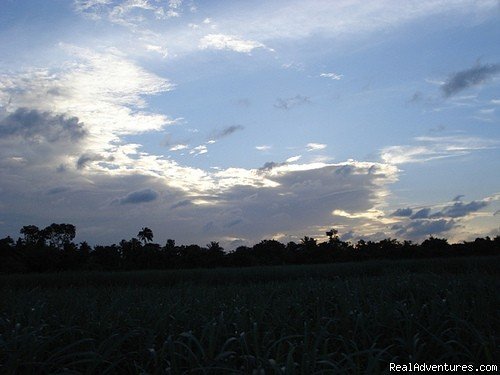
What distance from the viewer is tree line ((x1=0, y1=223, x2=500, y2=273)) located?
33.1 m

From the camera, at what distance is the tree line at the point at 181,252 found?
33.1m

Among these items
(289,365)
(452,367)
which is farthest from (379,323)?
(289,365)

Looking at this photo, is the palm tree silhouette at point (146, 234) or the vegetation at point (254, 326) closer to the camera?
the vegetation at point (254, 326)

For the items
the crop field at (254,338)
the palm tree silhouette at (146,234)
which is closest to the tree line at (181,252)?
the palm tree silhouette at (146,234)

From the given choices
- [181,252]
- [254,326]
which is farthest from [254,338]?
[181,252]

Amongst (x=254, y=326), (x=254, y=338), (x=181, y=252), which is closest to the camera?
(x=254, y=338)

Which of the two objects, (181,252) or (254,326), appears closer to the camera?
(254,326)

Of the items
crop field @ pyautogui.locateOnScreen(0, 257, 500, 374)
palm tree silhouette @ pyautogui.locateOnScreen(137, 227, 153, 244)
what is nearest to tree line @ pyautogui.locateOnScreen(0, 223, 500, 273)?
palm tree silhouette @ pyautogui.locateOnScreen(137, 227, 153, 244)

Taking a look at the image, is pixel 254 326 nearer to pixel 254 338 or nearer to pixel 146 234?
pixel 254 338

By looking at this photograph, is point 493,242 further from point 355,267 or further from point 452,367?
point 452,367

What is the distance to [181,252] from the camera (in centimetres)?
4078

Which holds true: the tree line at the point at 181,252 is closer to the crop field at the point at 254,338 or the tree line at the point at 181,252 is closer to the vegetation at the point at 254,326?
the vegetation at the point at 254,326

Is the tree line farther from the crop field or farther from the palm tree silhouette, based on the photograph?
the crop field

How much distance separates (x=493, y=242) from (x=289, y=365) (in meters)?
47.2
